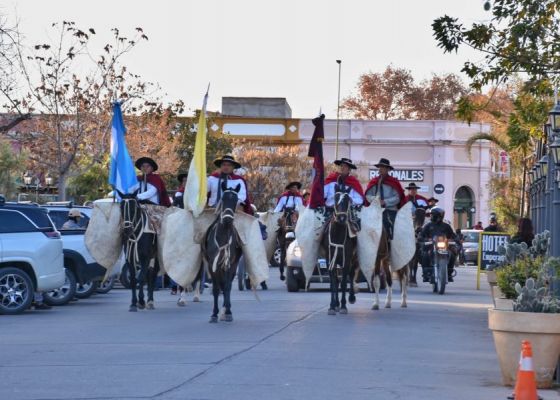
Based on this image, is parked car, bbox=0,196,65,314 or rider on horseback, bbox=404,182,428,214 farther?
rider on horseback, bbox=404,182,428,214

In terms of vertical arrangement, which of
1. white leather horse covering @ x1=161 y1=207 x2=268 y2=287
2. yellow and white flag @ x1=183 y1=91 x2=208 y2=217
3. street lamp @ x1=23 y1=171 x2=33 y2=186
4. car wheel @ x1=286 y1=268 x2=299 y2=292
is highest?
street lamp @ x1=23 y1=171 x2=33 y2=186

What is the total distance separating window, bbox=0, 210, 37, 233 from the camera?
70.6 ft

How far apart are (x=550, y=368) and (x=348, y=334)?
5.11 meters

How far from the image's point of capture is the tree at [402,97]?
88.0 meters

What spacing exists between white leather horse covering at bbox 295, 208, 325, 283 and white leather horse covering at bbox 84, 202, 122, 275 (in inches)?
133

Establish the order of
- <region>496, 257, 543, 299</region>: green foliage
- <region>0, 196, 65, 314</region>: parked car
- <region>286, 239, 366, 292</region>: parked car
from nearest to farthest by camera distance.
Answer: <region>496, 257, 543, 299</region>: green foliage
<region>0, 196, 65, 314</region>: parked car
<region>286, 239, 366, 292</region>: parked car

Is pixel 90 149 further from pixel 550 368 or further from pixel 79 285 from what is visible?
pixel 550 368

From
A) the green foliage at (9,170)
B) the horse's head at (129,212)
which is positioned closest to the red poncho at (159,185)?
the horse's head at (129,212)

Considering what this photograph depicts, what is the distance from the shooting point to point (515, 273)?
15.6m

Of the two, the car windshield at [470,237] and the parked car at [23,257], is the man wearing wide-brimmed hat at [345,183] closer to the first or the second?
the parked car at [23,257]

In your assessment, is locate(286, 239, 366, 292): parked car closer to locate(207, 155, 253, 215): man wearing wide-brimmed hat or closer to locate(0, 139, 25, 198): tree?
locate(207, 155, 253, 215): man wearing wide-brimmed hat

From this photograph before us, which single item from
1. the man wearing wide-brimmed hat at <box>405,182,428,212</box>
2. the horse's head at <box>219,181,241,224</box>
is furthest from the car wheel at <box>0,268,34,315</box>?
the man wearing wide-brimmed hat at <box>405,182,428,212</box>

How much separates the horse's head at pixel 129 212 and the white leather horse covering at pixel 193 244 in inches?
37.9

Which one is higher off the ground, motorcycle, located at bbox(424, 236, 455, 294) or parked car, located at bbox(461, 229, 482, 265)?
parked car, located at bbox(461, 229, 482, 265)
